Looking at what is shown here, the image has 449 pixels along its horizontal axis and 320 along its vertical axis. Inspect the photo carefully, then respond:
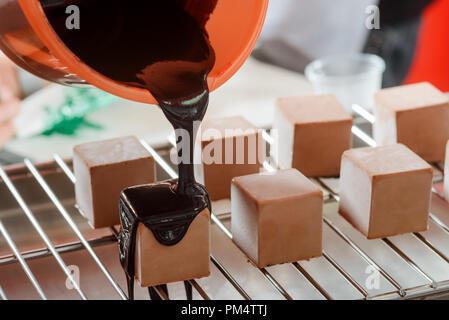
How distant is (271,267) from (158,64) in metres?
0.37

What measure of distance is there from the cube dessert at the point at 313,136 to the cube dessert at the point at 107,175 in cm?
27

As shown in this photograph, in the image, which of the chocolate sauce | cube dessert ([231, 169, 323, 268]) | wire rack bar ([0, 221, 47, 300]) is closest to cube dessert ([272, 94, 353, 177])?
cube dessert ([231, 169, 323, 268])

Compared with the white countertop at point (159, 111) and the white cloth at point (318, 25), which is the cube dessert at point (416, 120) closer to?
the white countertop at point (159, 111)

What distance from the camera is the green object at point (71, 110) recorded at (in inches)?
83.7

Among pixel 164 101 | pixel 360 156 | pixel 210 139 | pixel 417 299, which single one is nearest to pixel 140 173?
pixel 210 139

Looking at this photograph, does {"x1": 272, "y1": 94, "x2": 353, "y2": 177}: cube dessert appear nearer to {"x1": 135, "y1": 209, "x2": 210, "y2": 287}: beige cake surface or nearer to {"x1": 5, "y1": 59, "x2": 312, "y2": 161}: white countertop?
{"x1": 135, "y1": 209, "x2": 210, "y2": 287}: beige cake surface

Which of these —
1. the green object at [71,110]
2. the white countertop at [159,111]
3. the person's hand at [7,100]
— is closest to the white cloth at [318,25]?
the white countertop at [159,111]

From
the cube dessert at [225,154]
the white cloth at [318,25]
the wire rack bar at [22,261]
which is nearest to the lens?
the wire rack bar at [22,261]

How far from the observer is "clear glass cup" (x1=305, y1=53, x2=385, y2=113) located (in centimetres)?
A: 217

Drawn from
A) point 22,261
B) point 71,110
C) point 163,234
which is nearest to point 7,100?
point 71,110

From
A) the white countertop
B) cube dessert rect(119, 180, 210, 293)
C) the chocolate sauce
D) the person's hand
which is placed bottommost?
the white countertop

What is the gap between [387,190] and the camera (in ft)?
4.19

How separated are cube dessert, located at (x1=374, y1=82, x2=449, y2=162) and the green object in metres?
0.88
